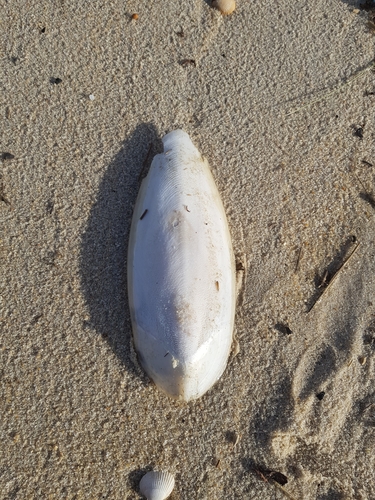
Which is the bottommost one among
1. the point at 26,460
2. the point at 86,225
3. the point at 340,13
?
the point at 26,460

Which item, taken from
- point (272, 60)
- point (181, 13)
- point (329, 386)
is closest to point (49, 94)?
point (181, 13)

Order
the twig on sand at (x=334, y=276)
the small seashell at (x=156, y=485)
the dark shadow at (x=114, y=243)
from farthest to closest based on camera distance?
the twig on sand at (x=334, y=276) → the dark shadow at (x=114, y=243) → the small seashell at (x=156, y=485)

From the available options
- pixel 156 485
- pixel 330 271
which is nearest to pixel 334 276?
pixel 330 271

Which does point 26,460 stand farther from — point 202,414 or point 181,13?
point 181,13

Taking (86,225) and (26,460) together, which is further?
(86,225)

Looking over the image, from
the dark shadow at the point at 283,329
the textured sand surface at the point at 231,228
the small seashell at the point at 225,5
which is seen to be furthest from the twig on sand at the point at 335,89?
the dark shadow at the point at 283,329

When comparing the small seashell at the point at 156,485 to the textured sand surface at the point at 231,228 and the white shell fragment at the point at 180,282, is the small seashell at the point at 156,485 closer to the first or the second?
the textured sand surface at the point at 231,228
